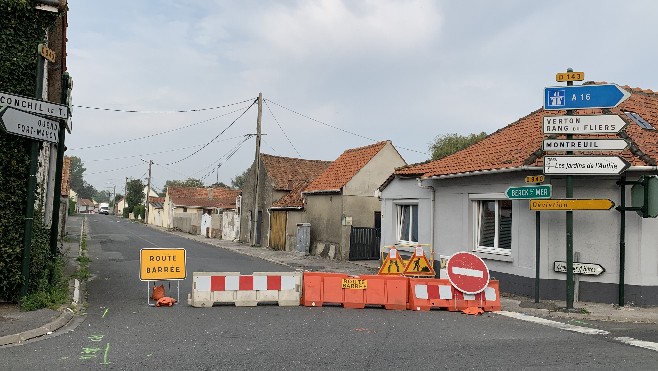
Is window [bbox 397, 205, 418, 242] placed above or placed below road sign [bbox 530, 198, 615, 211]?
below

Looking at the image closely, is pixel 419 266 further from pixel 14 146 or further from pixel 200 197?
pixel 200 197

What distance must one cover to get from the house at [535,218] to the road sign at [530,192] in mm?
624

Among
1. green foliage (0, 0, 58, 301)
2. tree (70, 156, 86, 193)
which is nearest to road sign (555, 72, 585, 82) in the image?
green foliage (0, 0, 58, 301)

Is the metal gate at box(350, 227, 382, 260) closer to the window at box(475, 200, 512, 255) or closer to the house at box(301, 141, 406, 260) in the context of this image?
the house at box(301, 141, 406, 260)

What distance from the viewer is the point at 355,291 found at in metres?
11.4

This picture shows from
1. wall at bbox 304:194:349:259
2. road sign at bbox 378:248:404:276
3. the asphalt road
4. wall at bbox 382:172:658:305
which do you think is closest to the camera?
the asphalt road

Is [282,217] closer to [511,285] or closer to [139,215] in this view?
[511,285]

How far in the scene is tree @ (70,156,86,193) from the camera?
18938cm

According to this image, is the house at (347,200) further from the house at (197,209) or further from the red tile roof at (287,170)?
the house at (197,209)

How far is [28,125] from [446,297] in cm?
870

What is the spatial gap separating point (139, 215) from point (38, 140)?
8716 cm

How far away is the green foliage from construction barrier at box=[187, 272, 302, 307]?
10.6 ft

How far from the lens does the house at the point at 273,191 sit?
31.0 m

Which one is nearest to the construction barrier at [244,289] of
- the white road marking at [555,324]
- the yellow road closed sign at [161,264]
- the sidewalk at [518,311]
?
the yellow road closed sign at [161,264]
